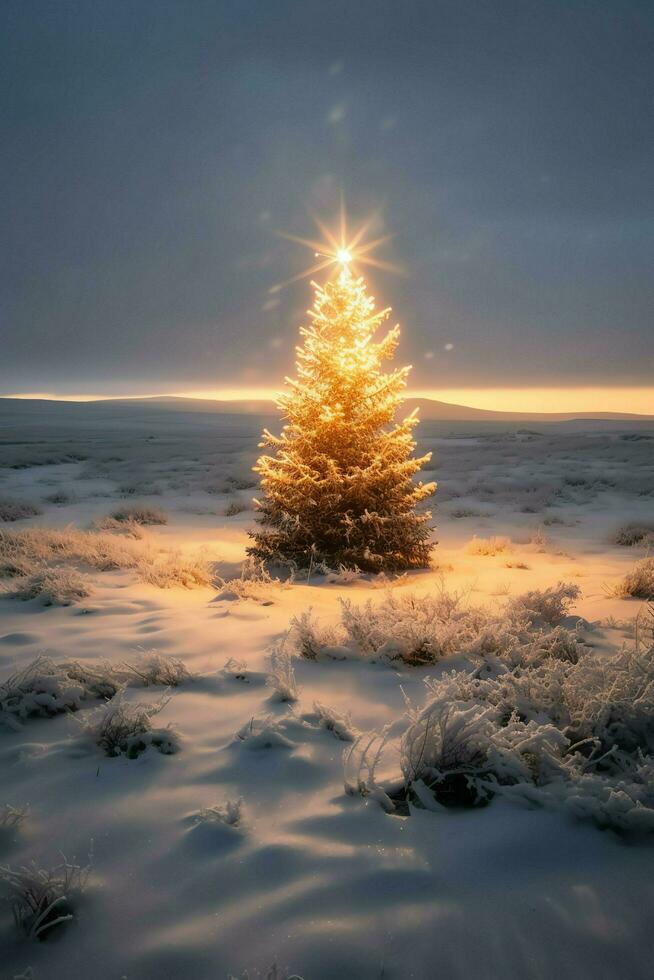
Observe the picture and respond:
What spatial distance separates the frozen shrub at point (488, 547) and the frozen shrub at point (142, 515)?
680 centimetres

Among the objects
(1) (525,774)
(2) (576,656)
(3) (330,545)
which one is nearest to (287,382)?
(3) (330,545)

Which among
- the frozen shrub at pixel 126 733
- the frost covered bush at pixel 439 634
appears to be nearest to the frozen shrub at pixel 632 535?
the frost covered bush at pixel 439 634

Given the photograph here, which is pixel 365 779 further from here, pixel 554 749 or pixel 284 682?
pixel 284 682

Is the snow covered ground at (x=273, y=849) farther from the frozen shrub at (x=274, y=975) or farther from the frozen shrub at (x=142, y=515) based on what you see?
the frozen shrub at (x=142, y=515)

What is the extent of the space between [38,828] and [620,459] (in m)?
27.0

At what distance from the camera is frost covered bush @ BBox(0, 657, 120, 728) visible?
3301 mm

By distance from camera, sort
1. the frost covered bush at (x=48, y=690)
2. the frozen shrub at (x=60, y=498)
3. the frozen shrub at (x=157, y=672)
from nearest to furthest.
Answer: the frost covered bush at (x=48, y=690)
the frozen shrub at (x=157, y=672)
the frozen shrub at (x=60, y=498)

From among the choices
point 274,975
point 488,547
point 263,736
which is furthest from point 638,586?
point 274,975

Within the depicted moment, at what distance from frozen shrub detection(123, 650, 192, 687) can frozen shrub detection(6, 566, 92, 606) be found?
2.29 m

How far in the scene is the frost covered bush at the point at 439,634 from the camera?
13.2 ft

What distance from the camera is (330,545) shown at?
7902 mm

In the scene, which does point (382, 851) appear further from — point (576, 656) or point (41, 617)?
point (41, 617)

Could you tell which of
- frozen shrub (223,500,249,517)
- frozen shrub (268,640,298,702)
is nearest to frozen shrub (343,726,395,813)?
frozen shrub (268,640,298,702)

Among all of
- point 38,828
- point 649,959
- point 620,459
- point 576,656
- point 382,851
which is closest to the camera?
point 649,959
